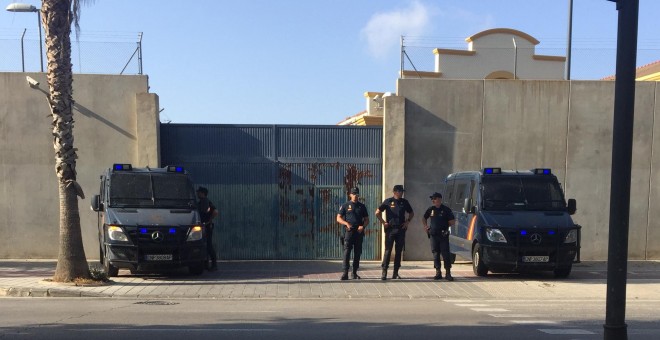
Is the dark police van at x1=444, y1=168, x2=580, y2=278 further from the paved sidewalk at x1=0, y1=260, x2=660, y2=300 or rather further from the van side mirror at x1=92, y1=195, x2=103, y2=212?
the van side mirror at x1=92, y1=195, x2=103, y2=212

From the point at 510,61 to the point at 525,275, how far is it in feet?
34.0

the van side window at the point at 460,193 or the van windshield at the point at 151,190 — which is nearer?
the van windshield at the point at 151,190

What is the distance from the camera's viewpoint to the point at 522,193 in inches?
531

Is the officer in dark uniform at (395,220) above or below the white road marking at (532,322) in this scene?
above

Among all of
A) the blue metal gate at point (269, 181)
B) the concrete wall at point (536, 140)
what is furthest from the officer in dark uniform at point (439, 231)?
the blue metal gate at point (269, 181)

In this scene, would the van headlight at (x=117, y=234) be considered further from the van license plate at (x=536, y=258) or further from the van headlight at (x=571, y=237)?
the van headlight at (x=571, y=237)

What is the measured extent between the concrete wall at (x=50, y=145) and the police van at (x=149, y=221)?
239cm

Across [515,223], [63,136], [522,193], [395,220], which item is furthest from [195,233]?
[522,193]

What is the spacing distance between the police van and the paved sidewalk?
49 cm

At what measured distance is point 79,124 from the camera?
52.2 feet

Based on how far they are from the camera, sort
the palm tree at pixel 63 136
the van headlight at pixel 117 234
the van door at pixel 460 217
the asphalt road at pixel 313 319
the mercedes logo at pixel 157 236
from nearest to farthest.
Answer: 1. the asphalt road at pixel 313 319
2. the palm tree at pixel 63 136
3. the van headlight at pixel 117 234
4. the mercedes logo at pixel 157 236
5. the van door at pixel 460 217

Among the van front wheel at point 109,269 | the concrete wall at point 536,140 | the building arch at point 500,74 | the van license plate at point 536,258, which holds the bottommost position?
the van front wheel at point 109,269

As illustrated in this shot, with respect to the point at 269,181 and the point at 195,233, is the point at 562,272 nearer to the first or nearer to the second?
the point at 269,181

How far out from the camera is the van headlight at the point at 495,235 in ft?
41.3
